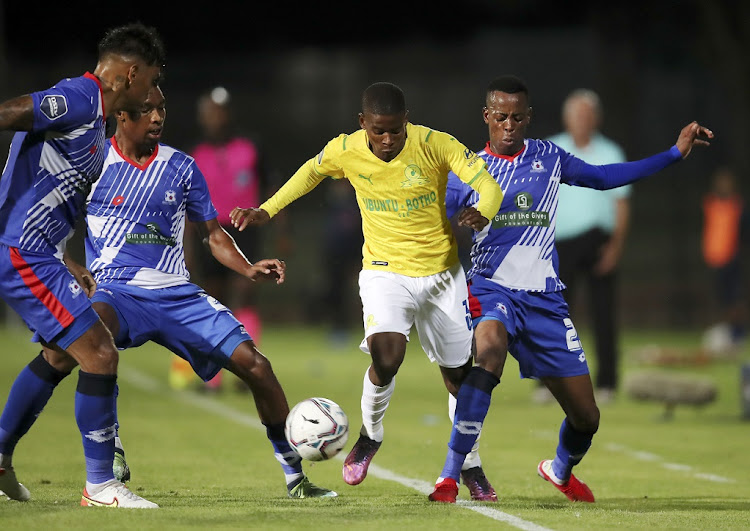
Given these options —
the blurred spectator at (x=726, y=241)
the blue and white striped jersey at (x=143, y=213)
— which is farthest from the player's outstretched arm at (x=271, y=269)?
the blurred spectator at (x=726, y=241)

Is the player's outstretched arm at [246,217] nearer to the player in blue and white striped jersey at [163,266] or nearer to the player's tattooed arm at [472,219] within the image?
the player in blue and white striped jersey at [163,266]

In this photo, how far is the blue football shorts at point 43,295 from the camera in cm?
587

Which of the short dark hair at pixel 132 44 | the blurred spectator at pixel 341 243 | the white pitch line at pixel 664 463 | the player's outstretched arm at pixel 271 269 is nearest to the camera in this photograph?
the short dark hair at pixel 132 44

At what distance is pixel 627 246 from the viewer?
30875 mm

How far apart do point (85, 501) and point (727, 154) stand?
2743 cm

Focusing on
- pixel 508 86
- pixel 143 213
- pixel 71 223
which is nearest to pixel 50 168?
pixel 71 223

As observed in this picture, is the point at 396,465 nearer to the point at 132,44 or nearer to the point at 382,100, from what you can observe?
the point at 382,100

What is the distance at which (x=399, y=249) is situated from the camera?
22.6 feet

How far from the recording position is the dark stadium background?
87.4 feet

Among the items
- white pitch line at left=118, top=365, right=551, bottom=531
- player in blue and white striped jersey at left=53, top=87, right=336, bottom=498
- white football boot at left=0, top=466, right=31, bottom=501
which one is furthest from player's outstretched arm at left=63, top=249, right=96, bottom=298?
white pitch line at left=118, top=365, right=551, bottom=531

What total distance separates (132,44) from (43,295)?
1280 mm

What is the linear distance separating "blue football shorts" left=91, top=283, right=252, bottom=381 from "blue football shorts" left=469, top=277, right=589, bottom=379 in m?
1.36

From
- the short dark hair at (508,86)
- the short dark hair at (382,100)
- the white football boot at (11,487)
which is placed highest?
the short dark hair at (508,86)

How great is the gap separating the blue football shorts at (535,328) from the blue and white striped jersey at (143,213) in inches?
64.1
